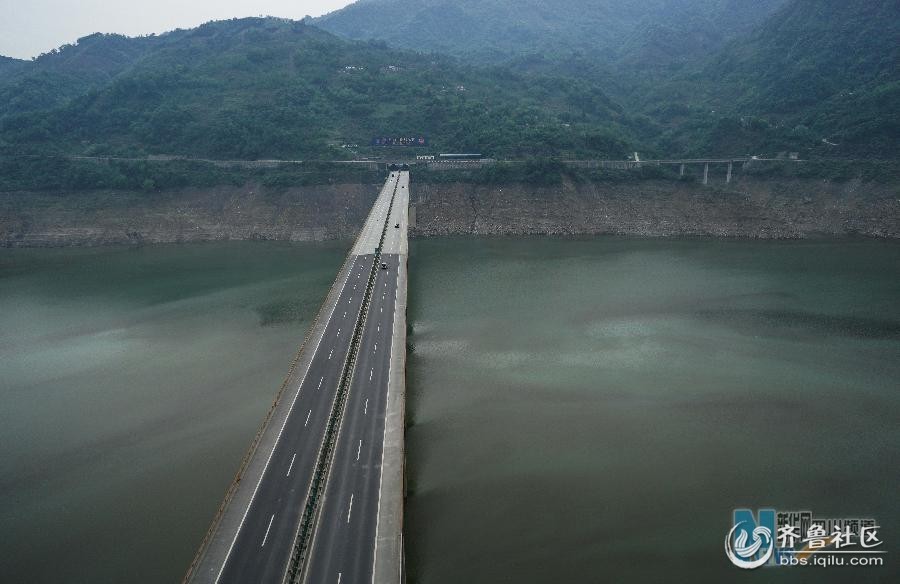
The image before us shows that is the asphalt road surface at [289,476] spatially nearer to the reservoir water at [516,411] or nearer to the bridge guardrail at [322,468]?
the bridge guardrail at [322,468]

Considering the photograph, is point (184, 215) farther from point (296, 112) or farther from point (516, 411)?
point (516, 411)

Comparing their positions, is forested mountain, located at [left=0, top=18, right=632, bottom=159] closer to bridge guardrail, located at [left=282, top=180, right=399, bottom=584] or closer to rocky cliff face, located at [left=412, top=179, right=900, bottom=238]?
rocky cliff face, located at [left=412, top=179, right=900, bottom=238]

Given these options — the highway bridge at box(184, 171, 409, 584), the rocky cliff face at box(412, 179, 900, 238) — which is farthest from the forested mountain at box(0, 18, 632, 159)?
the highway bridge at box(184, 171, 409, 584)

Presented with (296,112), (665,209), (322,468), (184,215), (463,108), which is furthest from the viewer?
(463,108)

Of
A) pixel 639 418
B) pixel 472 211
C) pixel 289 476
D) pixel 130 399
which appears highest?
pixel 472 211

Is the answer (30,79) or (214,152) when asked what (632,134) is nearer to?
(214,152)

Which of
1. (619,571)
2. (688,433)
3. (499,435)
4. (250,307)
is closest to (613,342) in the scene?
(688,433)

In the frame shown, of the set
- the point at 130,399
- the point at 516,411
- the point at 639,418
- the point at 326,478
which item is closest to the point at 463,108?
the point at 516,411
